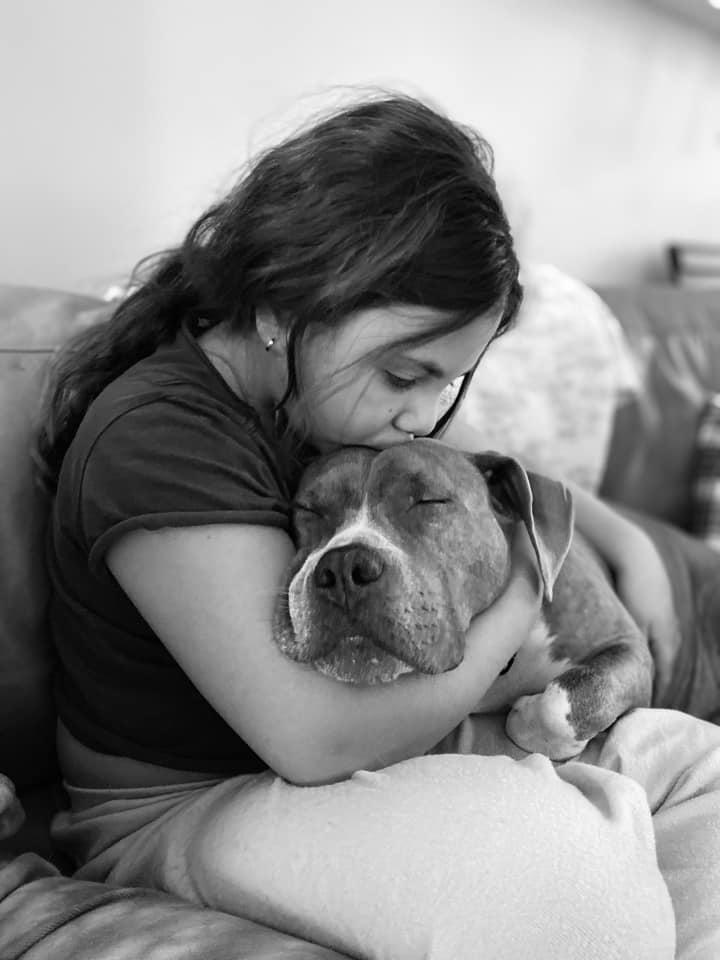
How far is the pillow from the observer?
236 cm

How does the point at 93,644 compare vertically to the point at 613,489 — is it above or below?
above

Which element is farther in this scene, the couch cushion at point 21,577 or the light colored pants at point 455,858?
the couch cushion at point 21,577

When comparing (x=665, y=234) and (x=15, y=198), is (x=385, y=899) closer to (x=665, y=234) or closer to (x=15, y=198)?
(x=15, y=198)

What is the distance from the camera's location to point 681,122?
138 inches

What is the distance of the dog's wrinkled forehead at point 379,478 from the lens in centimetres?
136

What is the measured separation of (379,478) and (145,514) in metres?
0.34

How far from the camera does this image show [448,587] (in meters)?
1.31

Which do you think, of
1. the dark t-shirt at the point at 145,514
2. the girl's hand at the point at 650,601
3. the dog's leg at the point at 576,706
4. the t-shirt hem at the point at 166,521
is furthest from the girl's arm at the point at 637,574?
the t-shirt hem at the point at 166,521

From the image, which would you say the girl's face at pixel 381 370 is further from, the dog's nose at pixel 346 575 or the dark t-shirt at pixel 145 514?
the dog's nose at pixel 346 575

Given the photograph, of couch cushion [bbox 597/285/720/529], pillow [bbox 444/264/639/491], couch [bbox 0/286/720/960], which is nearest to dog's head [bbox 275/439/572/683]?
couch [bbox 0/286/720/960]

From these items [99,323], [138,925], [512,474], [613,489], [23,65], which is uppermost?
[23,65]

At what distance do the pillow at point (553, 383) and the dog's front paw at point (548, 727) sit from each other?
3.19ft

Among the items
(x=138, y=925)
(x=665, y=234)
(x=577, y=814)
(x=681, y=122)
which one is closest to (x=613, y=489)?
(x=665, y=234)

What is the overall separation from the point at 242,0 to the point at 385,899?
6.14 ft
